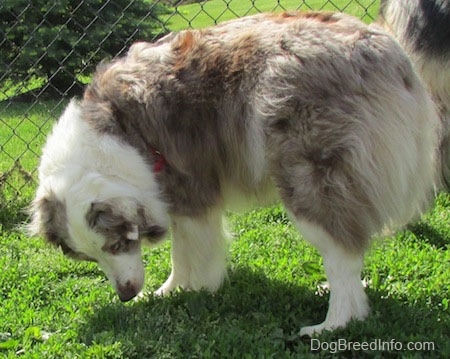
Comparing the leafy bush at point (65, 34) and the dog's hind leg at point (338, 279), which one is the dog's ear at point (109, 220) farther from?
the leafy bush at point (65, 34)

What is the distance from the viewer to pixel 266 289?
133 inches

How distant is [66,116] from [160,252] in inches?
46.8

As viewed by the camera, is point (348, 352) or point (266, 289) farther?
point (266, 289)

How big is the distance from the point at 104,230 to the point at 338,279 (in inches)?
45.0

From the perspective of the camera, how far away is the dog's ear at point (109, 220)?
10.0 feet

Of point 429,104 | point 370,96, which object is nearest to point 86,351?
point 370,96

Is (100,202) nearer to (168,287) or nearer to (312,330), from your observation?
(168,287)

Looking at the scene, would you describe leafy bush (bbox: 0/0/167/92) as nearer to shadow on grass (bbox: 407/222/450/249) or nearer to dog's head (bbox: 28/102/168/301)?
dog's head (bbox: 28/102/168/301)

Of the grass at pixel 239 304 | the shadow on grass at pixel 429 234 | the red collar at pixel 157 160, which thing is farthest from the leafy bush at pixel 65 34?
the shadow on grass at pixel 429 234

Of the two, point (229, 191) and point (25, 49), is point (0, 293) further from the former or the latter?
point (25, 49)

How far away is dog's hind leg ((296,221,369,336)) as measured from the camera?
9.36 feet

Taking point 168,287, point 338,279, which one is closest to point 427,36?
point 338,279

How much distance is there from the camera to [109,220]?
10.1 feet

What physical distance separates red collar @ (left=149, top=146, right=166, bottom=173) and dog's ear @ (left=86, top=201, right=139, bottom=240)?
28 cm
